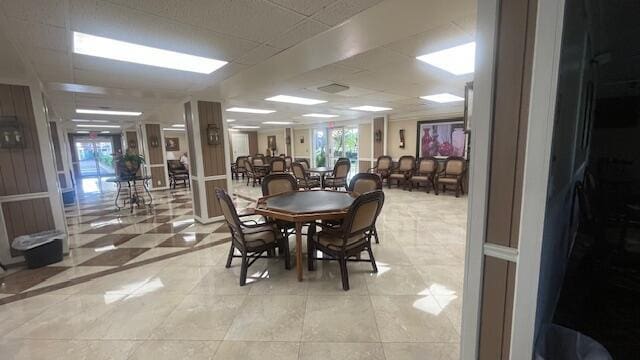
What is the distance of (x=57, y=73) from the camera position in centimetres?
288

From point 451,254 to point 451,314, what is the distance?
1.22 metres

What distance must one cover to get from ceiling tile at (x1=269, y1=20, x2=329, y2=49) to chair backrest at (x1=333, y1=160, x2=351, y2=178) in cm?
441

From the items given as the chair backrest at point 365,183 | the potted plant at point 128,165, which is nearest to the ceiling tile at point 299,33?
the chair backrest at point 365,183

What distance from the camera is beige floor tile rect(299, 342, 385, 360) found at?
1628 mm

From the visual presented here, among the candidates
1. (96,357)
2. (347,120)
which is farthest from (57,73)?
(347,120)

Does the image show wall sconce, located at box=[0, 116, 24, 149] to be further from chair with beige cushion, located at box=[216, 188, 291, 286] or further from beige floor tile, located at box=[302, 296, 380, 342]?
beige floor tile, located at box=[302, 296, 380, 342]

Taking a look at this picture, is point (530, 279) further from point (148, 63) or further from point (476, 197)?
point (148, 63)

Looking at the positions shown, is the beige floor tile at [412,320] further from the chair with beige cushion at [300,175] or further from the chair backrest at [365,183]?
the chair with beige cushion at [300,175]

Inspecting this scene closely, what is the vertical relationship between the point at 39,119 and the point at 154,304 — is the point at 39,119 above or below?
above

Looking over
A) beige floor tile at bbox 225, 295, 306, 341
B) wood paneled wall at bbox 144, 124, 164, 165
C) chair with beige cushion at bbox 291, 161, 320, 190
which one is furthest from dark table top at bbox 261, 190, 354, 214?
wood paneled wall at bbox 144, 124, 164, 165

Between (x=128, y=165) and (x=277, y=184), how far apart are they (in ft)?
13.3

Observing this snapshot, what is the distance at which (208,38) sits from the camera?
6.94ft

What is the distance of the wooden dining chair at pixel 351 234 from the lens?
229cm

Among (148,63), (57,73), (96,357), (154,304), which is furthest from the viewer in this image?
(57,73)
